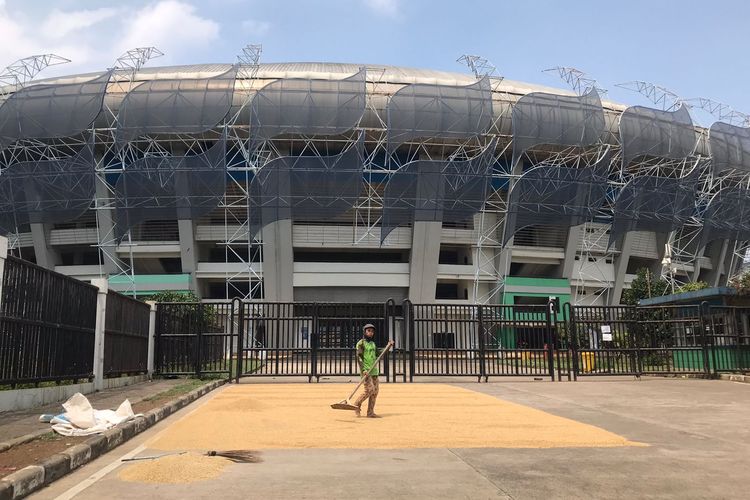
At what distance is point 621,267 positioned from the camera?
38.4m

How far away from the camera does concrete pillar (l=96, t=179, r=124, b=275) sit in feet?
109

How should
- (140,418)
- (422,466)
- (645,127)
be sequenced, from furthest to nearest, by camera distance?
(645,127) < (140,418) < (422,466)

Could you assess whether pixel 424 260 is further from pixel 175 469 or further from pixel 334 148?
pixel 175 469

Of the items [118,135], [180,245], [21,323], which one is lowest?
[21,323]

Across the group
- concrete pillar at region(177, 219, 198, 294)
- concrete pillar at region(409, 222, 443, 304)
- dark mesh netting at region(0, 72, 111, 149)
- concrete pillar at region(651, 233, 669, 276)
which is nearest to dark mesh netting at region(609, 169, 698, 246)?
concrete pillar at region(651, 233, 669, 276)

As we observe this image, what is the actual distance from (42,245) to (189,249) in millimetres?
9551

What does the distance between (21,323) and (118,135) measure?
25.5 m

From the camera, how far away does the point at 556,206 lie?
34656mm

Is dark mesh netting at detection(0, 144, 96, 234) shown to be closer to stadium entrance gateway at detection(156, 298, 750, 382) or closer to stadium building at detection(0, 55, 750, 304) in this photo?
stadium building at detection(0, 55, 750, 304)

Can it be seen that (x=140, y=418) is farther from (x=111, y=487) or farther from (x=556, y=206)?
(x=556, y=206)

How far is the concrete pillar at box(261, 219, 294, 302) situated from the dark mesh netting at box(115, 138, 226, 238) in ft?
12.5

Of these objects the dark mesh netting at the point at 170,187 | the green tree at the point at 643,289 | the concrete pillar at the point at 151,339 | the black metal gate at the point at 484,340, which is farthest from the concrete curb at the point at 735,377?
the dark mesh netting at the point at 170,187

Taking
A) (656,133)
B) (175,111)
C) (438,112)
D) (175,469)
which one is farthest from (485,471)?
(656,133)

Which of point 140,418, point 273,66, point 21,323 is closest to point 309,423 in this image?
point 140,418
